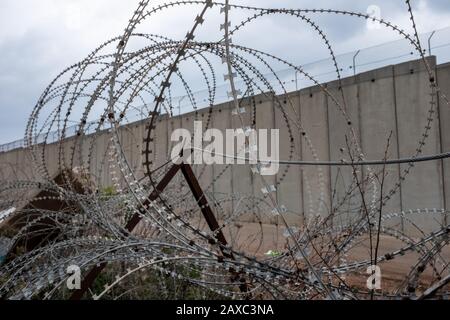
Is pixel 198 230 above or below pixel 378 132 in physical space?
below

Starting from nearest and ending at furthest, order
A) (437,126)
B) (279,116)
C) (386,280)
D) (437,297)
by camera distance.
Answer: (437,297) < (386,280) < (437,126) < (279,116)

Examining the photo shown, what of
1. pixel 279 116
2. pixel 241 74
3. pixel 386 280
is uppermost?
pixel 279 116

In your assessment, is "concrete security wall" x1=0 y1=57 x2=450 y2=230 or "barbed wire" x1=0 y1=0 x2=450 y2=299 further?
"concrete security wall" x1=0 y1=57 x2=450 y2=230

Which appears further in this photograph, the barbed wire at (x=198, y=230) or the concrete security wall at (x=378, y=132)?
the concrete security wall at (x=378, y=132)

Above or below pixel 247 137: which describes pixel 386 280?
below

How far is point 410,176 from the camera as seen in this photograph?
9.48m

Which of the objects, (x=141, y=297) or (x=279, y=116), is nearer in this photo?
(x=141, y=297)

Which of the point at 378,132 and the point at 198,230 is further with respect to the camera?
the point at 378,132

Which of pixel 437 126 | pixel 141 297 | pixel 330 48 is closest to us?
pixel 330 48

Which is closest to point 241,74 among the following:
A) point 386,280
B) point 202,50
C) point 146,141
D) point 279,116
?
point 202,50
